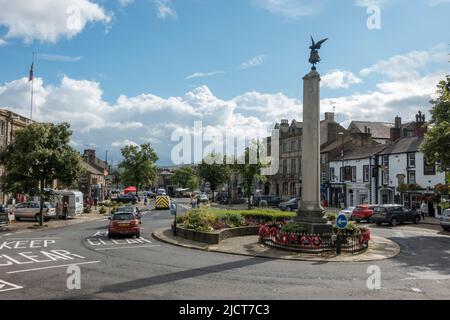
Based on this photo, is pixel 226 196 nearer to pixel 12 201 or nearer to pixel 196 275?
pixel 12 201

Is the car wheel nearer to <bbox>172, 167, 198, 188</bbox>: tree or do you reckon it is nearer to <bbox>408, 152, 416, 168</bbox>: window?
<bbox>408, 152, 416, 168</bbox>: window

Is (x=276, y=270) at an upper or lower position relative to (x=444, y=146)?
lower

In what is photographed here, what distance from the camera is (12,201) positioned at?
42812 mm

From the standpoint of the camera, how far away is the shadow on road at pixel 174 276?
10.9 m

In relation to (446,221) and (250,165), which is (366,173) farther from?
(446,221)

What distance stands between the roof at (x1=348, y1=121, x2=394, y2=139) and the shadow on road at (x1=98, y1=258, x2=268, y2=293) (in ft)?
178

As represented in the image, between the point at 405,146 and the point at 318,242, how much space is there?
31147mm

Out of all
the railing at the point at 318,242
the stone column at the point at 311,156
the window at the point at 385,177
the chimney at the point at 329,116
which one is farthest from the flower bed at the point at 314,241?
the chimney at the point at 329,116

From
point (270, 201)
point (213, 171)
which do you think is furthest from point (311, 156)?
point (213, 171)

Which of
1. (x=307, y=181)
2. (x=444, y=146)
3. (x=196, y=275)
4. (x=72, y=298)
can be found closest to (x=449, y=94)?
(x=444, y=146)

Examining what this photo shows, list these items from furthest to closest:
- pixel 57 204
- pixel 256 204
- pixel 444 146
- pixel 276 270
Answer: pixel 256 204, pixel 57 204, pixel 444 146, pixel 276 270

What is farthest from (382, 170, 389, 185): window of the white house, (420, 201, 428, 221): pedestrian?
(420, 201, 428, 221): pedestrian

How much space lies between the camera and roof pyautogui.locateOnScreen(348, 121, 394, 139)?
64675mm
